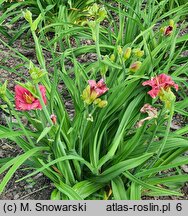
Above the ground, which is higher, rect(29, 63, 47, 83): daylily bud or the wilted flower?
rect(29, 63, 47, 83): daylily bud

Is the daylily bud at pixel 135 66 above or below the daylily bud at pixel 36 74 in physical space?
below

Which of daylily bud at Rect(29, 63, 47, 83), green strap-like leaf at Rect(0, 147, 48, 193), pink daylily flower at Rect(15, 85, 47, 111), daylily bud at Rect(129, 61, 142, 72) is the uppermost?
daylily bud at Rect(29, 63, 47, 83)

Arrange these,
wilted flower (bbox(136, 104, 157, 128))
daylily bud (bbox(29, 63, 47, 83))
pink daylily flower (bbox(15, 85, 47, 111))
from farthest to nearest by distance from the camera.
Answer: wilted flower (bbox(136, 104, 157, 128)), pink daylily flower (bbox(15, 85, 47, 111)), daylily bud (bbox(29, 63, 47, 83))

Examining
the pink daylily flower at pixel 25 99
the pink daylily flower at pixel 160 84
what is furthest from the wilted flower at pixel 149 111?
the pink daylily flower at pixel 25 99

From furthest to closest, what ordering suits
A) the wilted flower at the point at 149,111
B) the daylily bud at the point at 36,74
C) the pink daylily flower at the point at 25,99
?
the wilted flower at the point at 149,111
the pink daylily flower at the point at 25,99
the daylily bud at the point at 36,74

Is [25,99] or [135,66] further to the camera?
[135,66]

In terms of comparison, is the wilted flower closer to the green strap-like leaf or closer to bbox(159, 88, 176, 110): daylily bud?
bbox(159, 88, 176, 110): daylily bud

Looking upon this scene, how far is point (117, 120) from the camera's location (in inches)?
71.4

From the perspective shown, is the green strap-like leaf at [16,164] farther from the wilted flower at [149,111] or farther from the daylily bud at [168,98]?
the daylily bud at [168,98]

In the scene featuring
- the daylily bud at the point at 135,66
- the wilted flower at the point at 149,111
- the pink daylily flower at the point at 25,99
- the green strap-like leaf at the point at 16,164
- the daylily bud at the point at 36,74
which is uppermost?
the daylily bud at the point at 36,74

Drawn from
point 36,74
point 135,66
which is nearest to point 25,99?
point 36,74

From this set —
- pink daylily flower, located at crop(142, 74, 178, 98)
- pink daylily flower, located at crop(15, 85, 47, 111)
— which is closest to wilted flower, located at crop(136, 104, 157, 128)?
pink daylily flower, located at crop(142, 74, 178, 98)

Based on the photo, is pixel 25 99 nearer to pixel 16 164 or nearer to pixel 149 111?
pixel 16 164

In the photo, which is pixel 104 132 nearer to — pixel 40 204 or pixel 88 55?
pixel 40 204
